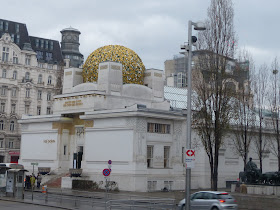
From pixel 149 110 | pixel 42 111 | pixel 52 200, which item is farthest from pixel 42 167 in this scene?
pixel 42 111

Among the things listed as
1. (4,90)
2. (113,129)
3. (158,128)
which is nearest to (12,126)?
(4,90)

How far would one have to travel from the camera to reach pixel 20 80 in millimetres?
83000

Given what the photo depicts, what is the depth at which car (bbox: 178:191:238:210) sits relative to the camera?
2519 centimetres

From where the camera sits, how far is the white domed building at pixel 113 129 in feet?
153

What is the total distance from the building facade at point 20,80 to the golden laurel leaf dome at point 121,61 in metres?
25.6

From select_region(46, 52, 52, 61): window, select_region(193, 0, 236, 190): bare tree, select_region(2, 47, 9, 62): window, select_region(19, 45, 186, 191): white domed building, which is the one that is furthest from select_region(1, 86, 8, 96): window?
select_region(193, 0, 236, 190): bare tree

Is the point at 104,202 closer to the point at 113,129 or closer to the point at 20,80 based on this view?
the point at 113,129

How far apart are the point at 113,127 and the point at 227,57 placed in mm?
15370

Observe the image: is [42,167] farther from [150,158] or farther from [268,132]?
[268,132]

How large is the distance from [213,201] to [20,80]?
2485 inches

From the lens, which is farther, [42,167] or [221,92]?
[42,167]

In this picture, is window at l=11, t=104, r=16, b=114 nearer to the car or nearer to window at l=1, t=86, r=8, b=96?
window at l=1, t=86, r=8, b=96

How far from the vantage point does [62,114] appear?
54.1 meters

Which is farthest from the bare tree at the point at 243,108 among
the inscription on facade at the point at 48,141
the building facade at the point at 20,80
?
the building facade at the point at 20,80
